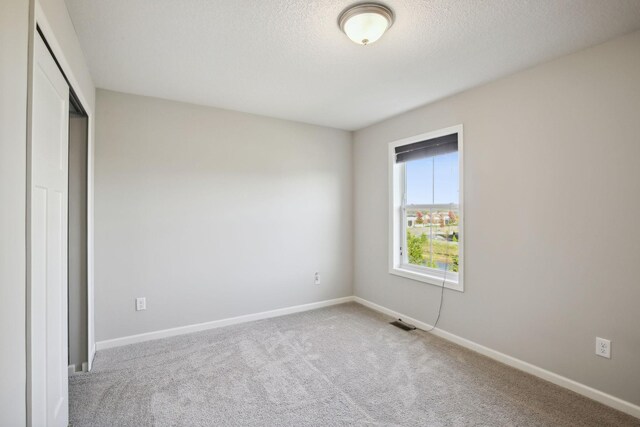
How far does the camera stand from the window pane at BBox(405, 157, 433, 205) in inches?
134

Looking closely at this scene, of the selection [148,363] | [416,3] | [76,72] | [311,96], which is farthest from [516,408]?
[76,72]

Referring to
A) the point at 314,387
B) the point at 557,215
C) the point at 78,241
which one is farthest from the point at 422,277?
the point at 78,241

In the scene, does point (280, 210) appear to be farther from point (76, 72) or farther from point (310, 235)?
point (76, 72)

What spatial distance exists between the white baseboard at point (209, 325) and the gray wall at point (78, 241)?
0.43 m

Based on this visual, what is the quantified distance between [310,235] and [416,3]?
279 centimetres

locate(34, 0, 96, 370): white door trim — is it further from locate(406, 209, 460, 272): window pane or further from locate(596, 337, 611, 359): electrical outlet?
locate(596, 337, 611, 359): electrical outlet

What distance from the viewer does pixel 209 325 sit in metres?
3.33

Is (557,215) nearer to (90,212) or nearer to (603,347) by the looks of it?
(603,347)

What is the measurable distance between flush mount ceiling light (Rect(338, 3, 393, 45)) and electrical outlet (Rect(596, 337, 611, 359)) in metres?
2.46

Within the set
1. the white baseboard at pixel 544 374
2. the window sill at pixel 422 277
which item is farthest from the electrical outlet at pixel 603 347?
the window sill at pixel 422 277

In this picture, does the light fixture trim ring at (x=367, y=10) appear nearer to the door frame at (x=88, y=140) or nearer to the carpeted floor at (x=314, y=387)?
the door frame at (x=88, y=140)

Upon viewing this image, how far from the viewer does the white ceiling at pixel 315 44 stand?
175cm

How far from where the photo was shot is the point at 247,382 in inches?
90.9

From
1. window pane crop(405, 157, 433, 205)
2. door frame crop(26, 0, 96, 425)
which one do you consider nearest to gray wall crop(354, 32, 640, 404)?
window pane crop(405, 157, 433, 205)
